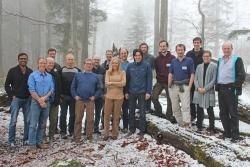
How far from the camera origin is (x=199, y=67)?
911 cm

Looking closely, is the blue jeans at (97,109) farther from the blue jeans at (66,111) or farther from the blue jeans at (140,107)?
the blue jeans at (140,107)

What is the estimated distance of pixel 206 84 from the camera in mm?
8961

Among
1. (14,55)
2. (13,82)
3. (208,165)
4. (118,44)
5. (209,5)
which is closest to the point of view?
(208,165)

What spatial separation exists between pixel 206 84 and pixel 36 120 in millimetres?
4272

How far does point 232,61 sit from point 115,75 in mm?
2863

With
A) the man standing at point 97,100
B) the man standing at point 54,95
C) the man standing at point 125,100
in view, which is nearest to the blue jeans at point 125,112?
the man standing at point 125,100

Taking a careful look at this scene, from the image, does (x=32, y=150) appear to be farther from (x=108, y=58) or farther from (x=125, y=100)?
(x=108, y=58)

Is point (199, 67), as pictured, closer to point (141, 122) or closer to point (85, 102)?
point (141, 122)

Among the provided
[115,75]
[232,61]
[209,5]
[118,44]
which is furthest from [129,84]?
[118,44]

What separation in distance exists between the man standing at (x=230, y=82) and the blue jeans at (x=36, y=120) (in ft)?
14.0

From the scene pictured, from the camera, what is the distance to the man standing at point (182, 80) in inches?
359

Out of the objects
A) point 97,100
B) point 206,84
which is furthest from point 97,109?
point 206,84

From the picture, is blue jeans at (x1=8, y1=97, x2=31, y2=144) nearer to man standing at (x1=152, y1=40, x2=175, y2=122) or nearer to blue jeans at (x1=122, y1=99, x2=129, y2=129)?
blue jeans at (x1=122, y1=99, x2=129, y2=129)

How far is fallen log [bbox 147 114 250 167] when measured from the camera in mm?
6504
